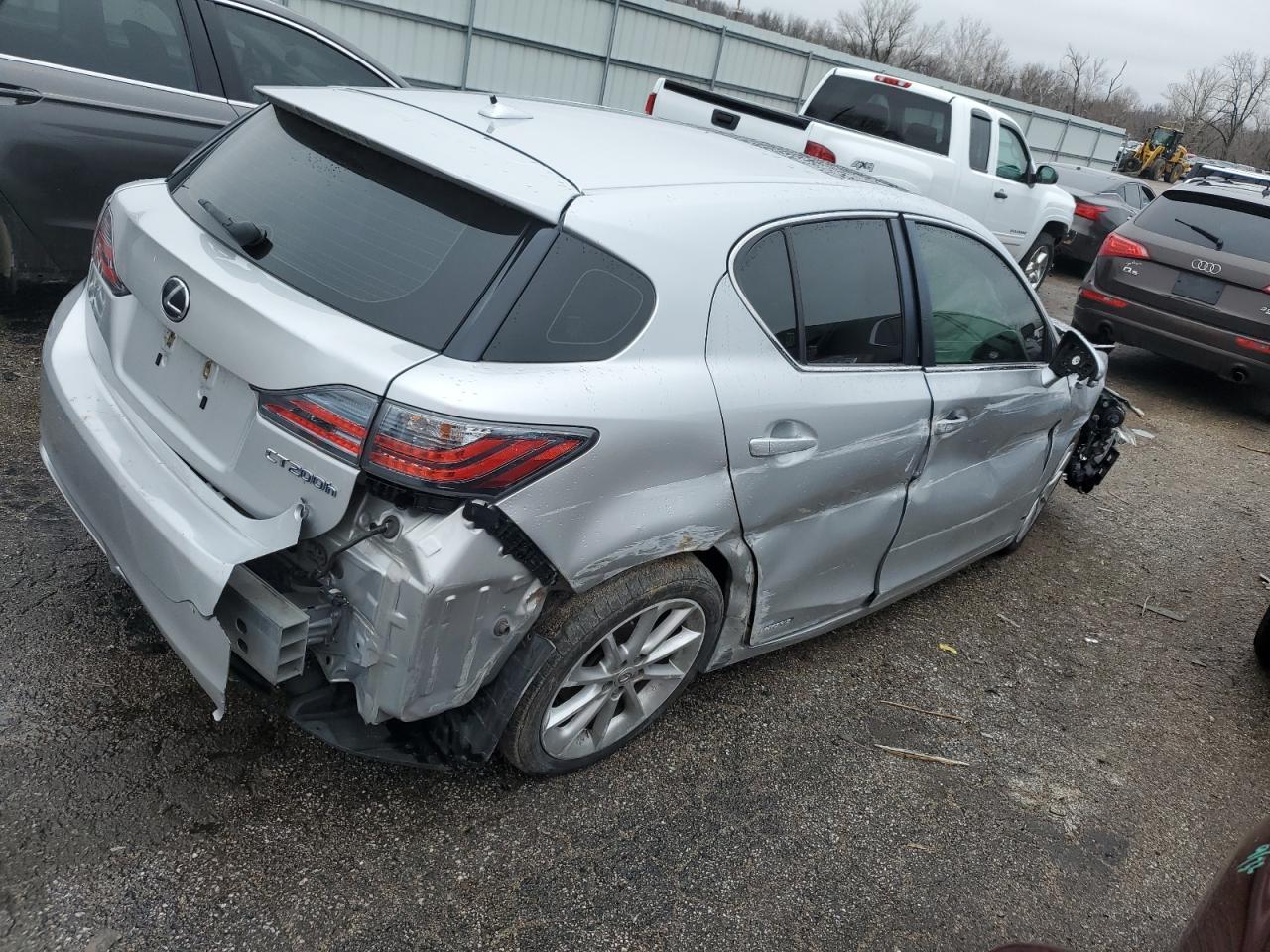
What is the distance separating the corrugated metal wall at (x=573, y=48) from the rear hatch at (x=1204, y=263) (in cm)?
971

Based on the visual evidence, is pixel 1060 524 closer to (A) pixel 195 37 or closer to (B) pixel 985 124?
(A) pixel 195 37

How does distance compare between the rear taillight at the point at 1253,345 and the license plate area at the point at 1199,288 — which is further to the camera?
the license plate area at the point at 1199,288

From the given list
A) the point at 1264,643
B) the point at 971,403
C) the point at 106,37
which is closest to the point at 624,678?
the point at 971,403

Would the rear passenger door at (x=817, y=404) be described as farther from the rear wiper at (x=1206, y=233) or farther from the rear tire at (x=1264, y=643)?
the rear wiper at (x=1206, y=233)

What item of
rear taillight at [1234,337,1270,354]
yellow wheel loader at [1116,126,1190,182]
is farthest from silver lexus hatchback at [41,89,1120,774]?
yellow wheel loader at [1116,126,1190,182]

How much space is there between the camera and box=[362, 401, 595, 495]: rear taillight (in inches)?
82.1

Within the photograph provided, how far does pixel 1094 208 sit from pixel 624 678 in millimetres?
13047

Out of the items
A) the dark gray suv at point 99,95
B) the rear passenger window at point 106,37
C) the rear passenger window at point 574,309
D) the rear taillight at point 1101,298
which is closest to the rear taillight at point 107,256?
the rear passenger window at point 574,309

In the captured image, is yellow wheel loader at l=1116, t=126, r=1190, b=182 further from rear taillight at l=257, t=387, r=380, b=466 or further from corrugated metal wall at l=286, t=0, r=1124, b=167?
rear taillight at l=257, t=387, r=380, b=466

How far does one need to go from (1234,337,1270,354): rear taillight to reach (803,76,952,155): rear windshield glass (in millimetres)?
3258

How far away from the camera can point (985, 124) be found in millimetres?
9844

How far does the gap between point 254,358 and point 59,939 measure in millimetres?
1298

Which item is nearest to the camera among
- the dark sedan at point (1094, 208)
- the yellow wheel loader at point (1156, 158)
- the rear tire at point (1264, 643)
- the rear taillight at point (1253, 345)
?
the rear tire at point (1264, 643)

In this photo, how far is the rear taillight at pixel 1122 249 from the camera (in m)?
7.78
